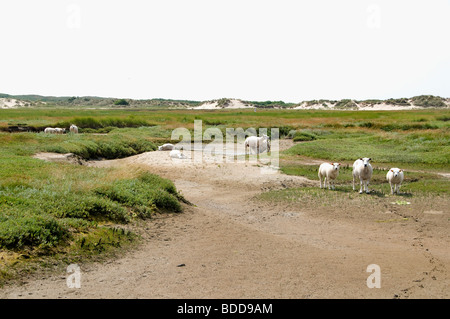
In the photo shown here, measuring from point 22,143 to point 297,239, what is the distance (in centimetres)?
1938

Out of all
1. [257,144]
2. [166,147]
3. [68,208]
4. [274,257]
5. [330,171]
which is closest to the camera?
[274,257]

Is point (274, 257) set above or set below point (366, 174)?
below

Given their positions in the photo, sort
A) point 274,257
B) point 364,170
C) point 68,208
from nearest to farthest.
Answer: point 274,257, point 68,208, point 364,170

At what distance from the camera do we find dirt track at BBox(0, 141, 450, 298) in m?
6.55

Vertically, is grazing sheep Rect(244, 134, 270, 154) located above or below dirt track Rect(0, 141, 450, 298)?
above

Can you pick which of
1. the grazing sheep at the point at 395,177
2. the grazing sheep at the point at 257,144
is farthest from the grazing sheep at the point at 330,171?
the grazing sheep at the point at 257,144

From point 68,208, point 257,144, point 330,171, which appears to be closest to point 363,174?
point 330,171

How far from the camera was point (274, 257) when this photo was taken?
8.37m

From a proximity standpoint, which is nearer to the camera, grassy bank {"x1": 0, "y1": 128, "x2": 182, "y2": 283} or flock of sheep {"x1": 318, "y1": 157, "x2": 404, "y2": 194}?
grassy bank {"x1": 0, "y1": 128, "x2": 182, "y2": 283}

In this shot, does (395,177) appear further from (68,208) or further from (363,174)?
(68,208)

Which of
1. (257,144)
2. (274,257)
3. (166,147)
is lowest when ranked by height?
(274,257)

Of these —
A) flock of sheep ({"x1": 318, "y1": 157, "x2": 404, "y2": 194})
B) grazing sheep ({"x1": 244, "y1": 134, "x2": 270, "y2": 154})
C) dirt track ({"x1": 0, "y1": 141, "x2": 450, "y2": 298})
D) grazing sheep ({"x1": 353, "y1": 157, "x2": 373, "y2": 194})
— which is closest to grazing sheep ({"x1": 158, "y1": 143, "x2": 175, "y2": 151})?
grazing sheep ({"x1": 244, "y1": 134, "x2": 270, "y2": 154})

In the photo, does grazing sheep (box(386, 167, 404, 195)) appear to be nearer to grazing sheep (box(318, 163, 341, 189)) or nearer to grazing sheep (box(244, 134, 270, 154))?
grazing sheep (box(318, 163, 341, 189))

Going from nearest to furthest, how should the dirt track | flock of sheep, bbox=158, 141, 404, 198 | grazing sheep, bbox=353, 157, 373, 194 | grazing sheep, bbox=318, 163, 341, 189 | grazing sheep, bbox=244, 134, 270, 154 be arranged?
1. the dirt track
2. flock of sheep, bbox=158, 141, 404, 198
3. grazing sheep, bbox=353, 157, 373, 194
4. grazing sheep, bbox=318, 163, 341, 189
5. grazing sheep, bbox=244, 134, 270, 154
